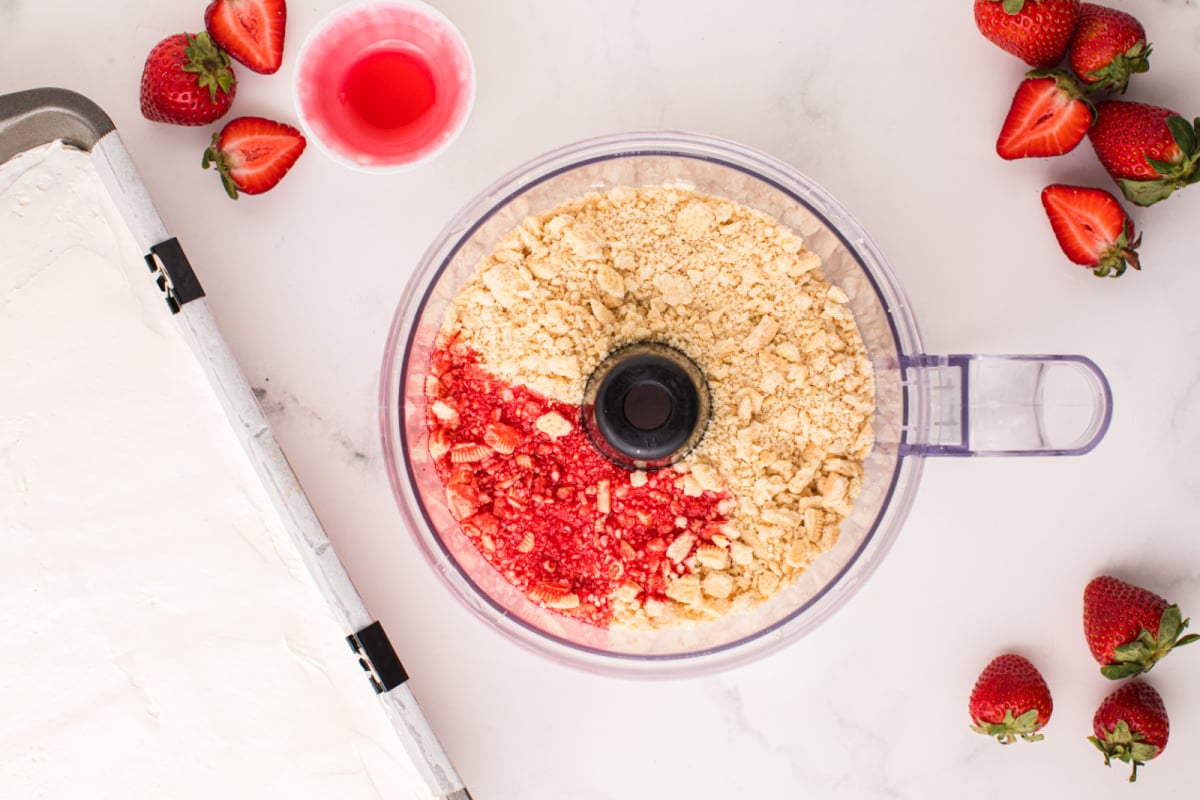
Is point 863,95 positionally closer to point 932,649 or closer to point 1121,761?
point 932,649

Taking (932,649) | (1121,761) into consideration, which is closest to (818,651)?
(932,649)

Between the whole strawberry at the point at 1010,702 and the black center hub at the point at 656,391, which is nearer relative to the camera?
the black center hub at the point at 656,391

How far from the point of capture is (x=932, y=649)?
1202 millimetres

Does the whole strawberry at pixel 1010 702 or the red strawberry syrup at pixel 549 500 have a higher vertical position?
the red strawberry syrup at pixel 549 500

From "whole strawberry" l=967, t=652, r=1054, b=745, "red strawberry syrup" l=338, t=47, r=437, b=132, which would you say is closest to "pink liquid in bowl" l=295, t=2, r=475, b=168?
"red strawberry syrup" l=338, t=47, r=437, b=132

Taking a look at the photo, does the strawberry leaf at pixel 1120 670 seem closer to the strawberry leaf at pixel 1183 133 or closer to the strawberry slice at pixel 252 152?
the strawberry leaf at pixel 1183 133

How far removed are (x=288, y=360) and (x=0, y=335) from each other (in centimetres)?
33

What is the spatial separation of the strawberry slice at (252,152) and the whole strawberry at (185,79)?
0.14ft

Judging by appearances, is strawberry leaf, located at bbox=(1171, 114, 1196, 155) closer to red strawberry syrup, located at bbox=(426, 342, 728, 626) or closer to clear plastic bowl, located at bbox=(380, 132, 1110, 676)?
clear plastic bowl, located at bbox=(380, 132, 1110, 676)

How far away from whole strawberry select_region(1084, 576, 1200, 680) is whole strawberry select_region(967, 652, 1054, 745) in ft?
0.30

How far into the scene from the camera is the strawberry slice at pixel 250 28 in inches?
43.8

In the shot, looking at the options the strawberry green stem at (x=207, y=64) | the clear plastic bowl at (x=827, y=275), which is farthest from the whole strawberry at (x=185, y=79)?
the clear plastic bowl at (x=827, y=275)

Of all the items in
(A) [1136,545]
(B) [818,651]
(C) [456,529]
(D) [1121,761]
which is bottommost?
(D) [1121,761]

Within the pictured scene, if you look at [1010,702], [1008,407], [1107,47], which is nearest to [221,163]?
[1008,407]
